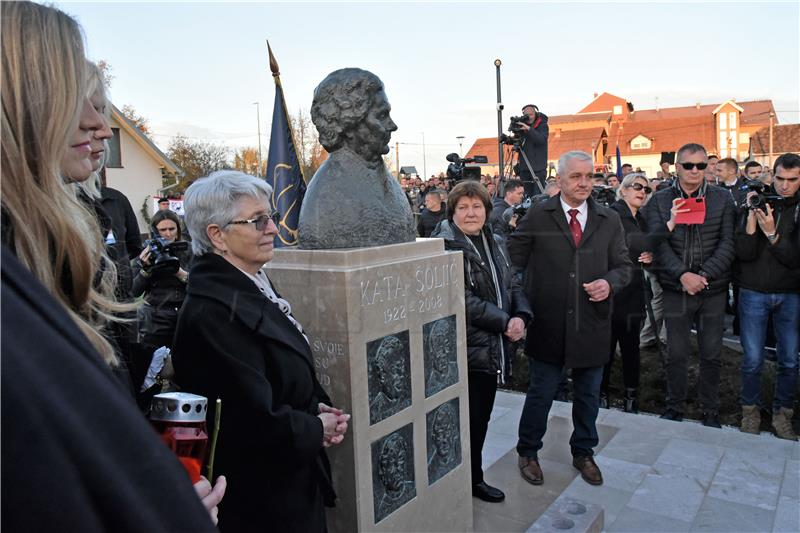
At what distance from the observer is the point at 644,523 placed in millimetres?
3646

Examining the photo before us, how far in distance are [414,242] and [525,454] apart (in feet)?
6.03

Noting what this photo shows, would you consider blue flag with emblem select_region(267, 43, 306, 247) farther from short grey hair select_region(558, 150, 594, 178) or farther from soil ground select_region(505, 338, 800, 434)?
short grey hair select_region(558, 150, 594, 178)

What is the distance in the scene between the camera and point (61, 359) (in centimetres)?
63

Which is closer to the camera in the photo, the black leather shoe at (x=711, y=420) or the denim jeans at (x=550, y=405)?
the denim jeans at (x=550, y=405)

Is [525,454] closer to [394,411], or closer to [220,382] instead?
[394,411]

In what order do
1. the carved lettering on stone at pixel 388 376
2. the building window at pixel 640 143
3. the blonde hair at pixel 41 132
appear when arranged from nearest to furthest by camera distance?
the blonde hair at pixel 41 132 < the carved lettering on stone at pixel 388 376 < the building window at pixel 640 143

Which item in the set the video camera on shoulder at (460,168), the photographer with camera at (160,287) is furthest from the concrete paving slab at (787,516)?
the video camera on shoulder at (460,168)

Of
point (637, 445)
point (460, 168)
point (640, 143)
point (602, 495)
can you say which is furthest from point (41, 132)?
point (640, 143)

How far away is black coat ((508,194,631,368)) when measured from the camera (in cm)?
401

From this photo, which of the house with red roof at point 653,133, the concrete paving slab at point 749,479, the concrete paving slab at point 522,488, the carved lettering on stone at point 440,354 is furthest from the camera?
the house with red roof at point 653,133

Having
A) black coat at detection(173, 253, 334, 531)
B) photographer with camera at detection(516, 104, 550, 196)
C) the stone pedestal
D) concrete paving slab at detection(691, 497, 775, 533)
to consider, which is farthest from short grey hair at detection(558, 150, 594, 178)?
photographer with camera at detection(516, 104, 550, 196)

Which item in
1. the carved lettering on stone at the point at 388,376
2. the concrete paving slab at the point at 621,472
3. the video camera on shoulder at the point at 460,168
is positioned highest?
the video camera on shoulder at the point at 460,168

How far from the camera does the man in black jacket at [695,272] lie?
499 centimetres

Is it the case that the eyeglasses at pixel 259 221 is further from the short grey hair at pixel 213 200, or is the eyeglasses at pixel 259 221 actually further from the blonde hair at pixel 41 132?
the blonde hair at pixel 41 132
